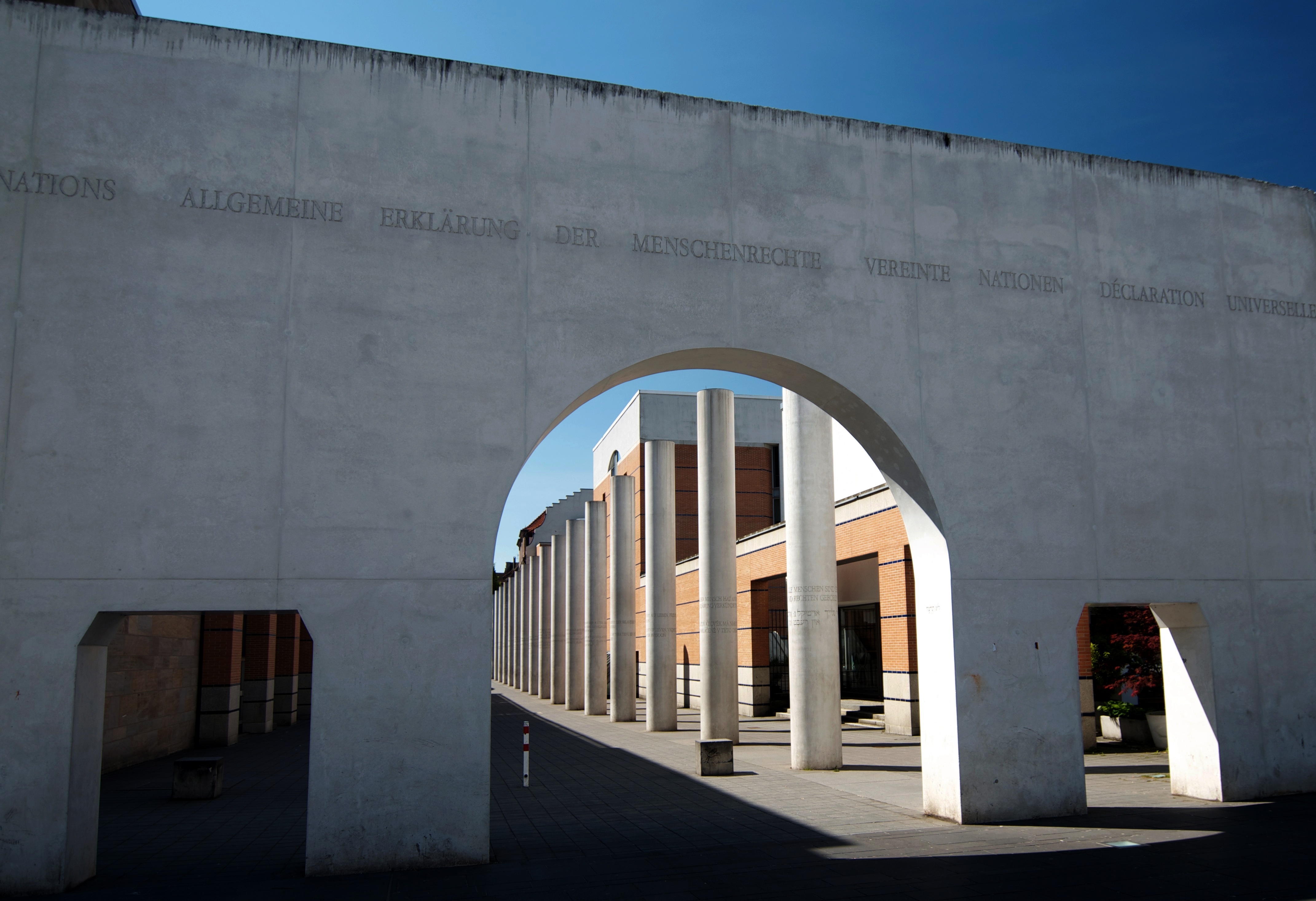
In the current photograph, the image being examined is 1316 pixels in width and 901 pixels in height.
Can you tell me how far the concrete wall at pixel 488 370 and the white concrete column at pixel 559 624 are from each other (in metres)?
27.5

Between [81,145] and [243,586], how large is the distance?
4.18 meters

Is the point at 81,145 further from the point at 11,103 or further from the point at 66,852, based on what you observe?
the point at 66,852

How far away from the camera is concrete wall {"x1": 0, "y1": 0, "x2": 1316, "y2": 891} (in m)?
8.24

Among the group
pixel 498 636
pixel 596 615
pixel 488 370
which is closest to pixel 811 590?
pixel 488 370

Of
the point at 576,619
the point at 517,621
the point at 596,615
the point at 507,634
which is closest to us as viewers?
the point at 596,615

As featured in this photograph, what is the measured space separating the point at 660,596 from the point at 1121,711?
10396 mm

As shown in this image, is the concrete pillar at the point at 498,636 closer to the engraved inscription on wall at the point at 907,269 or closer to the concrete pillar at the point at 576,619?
the concrete pillar at the point at 576,619

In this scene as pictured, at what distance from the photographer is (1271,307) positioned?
→ 1212 centimetres

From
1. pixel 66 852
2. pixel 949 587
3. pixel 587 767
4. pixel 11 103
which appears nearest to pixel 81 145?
pixel 11 103

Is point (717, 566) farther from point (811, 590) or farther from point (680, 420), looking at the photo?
point (680, 420)

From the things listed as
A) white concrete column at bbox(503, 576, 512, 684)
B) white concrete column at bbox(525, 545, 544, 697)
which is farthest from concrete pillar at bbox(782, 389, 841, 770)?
white concrete column at bbox(503, 576, 512, 684)

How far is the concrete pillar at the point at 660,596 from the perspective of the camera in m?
23.4

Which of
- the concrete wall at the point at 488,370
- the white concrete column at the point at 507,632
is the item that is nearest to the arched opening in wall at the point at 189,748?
the concrete wall at the point at 488,370

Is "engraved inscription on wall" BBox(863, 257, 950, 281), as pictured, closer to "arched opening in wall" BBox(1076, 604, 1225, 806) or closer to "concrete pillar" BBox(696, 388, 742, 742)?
"arched opening in wall" BBox(1076, 604, 1225, 806)
